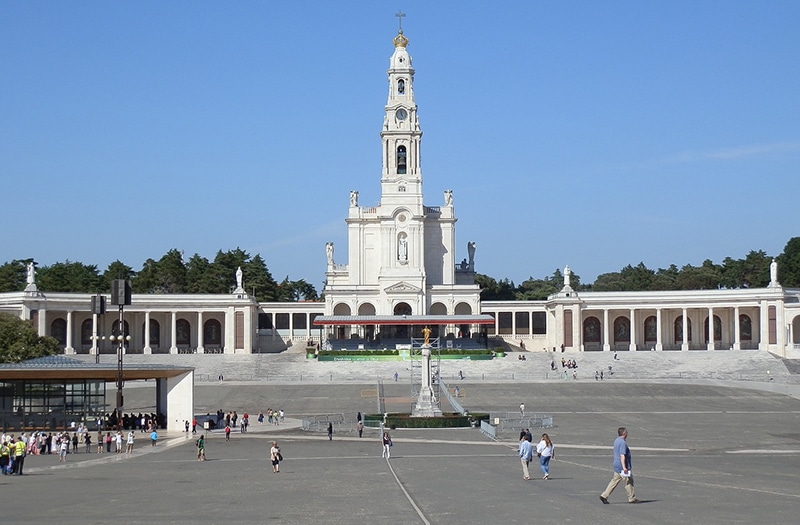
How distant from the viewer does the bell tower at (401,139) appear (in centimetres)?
11588

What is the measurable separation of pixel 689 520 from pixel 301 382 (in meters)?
62.8

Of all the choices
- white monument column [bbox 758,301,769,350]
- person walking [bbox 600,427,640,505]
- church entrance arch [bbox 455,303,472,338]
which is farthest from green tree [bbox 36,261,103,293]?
person walking [bbox 600,427,640,505]

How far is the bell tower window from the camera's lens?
117188 mm

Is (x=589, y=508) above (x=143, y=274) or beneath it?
beneath

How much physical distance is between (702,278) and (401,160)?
53418 mm

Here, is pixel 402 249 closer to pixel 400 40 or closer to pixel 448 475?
pixel 400 40

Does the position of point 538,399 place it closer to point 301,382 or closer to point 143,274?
point 301,382

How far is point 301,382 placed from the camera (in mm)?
84562

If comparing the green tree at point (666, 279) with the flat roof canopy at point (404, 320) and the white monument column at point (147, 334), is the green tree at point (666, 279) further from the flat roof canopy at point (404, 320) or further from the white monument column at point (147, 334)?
the white monument column at point (147, 334)

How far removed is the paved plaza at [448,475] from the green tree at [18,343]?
1363 centimetres

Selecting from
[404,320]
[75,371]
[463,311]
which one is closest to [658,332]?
[463,311]

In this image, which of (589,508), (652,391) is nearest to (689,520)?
(589,508)

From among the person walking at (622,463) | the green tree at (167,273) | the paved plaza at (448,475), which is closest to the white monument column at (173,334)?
the green tree at (167,273)

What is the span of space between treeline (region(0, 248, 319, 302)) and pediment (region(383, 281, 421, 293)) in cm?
2424
